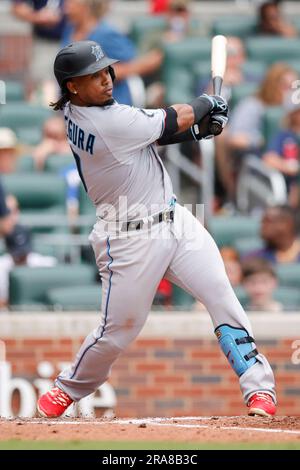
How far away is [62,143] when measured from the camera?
1056 centimetres

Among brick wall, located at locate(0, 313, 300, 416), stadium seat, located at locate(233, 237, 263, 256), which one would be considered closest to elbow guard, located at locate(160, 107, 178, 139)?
brick wall, located at locate(0, 313, 300, 416)

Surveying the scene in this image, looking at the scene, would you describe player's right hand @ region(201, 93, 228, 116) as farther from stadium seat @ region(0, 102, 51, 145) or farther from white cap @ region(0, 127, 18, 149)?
stadium seat @ region(0, 102, 51, 145)

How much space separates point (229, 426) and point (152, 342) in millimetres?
2399

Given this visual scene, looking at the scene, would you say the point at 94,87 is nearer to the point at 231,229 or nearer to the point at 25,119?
the point at 231,229

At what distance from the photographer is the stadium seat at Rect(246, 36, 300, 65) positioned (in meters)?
11.7

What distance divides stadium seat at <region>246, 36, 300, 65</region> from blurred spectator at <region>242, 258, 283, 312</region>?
3.26m

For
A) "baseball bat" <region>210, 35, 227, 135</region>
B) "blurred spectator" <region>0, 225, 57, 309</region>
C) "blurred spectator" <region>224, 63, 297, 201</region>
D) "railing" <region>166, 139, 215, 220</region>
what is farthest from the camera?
"blurred spectator" <region>224, 63, 297, 201</region>

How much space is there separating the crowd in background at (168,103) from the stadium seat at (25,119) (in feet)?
0.31

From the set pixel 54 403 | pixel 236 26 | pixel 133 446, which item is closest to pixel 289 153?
pixel 236 26

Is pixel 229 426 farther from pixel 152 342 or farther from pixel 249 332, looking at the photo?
pixel 152 342

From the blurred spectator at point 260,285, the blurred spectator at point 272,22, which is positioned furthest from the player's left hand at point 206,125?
the blurred spectator at point 272,22

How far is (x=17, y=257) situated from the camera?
937 cm
